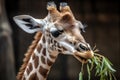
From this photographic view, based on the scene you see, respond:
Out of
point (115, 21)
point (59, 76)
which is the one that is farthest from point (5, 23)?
point (115, 21)

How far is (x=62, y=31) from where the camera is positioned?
14.8 ft

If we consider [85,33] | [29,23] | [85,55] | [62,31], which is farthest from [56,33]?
[85,33]

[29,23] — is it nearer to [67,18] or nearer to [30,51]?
[30,51]

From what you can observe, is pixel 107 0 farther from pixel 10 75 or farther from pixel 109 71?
pixel 109 71

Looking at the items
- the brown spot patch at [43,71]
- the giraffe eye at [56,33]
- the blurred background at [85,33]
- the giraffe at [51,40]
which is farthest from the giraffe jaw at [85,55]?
the blurred background at [85,33]

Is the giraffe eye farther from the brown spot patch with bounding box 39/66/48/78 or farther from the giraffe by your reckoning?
the brown spot patch with bounding box 39/66/48/78

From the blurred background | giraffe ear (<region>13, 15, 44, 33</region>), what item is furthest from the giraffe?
the blurred background

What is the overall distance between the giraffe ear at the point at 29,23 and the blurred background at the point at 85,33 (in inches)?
189

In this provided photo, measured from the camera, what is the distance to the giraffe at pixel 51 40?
→ 4.40 meters

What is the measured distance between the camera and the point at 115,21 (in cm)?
1051

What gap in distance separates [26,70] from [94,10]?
18.7ft

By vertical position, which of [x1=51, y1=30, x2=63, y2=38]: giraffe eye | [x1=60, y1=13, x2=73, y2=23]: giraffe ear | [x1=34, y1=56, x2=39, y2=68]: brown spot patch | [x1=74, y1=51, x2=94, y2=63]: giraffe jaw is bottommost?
[x1=34, y1=56, x2=39, y2=68]: brown spot patch

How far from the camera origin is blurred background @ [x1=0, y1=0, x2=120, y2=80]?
32.3 feet

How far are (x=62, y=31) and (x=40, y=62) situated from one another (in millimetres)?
376
